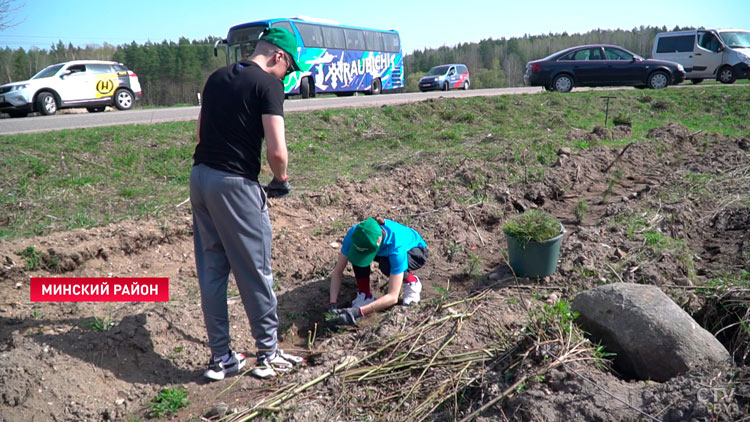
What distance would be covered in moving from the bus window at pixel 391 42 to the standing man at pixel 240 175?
75.8 ft

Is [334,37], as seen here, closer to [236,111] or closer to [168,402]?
[236,111]

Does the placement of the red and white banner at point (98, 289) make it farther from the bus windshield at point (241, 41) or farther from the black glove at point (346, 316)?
the bus windshield at point (241, 41)

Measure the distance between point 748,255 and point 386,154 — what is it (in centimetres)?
551

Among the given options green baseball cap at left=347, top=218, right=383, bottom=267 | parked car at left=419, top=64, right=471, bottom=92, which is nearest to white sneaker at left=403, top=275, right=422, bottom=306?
green baseball cap at left=347, top=218, right=383, bottom=267

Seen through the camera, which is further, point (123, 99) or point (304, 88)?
point (304, 88)

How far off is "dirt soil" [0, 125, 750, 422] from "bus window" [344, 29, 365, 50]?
15595mm

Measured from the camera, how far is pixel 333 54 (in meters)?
20.7

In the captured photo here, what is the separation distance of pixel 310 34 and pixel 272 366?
17753 millimetres

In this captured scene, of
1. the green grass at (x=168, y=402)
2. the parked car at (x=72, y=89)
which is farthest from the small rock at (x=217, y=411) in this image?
the parked car at (x=72, y=89)

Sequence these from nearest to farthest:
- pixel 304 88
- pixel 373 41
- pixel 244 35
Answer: pixel 244 35 → pixel 304 88 → pixel 373 41

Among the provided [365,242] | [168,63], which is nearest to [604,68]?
[365,242]

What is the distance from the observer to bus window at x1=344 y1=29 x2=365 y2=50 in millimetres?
21734

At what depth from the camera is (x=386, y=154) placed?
29.5 feet

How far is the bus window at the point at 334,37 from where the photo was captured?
20341 mm
